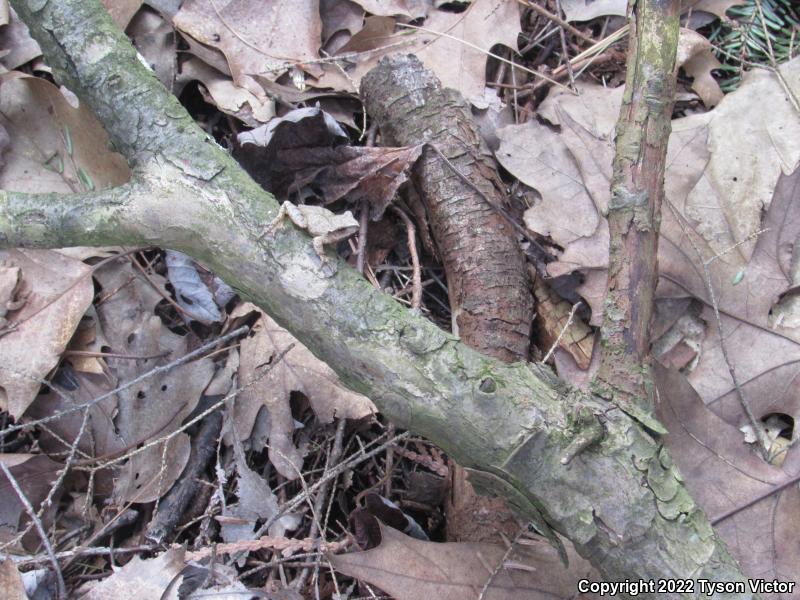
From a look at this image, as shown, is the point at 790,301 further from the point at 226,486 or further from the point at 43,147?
the point at 43,147

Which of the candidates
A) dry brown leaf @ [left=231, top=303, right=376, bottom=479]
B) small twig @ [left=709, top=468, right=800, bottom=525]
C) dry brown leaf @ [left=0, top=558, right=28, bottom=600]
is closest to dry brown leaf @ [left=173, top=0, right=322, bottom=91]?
dry brown leaf @ [left=231, top=303, right=376, bottom=479]

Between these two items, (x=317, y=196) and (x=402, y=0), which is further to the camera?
(x=402, y=0)

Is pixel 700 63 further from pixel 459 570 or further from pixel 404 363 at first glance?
pixel 459 570

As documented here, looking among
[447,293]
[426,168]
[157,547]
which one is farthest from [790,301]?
[157,547]

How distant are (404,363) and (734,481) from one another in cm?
91

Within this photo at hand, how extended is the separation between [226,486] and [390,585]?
0.61m

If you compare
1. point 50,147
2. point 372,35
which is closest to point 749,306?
point 372,35

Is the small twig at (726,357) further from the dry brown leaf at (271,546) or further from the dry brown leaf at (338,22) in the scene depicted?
the dry brown leaf at (338,22)

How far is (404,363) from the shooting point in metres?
1.32

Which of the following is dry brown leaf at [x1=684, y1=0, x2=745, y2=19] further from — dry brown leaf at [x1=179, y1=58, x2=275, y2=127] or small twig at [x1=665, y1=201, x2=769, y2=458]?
dry brown leaf at [x1=179, y1=58, x2=275, y2=127]

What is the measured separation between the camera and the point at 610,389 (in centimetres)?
141

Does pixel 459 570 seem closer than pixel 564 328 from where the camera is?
Yes

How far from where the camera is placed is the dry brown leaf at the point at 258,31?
2273 millimetres

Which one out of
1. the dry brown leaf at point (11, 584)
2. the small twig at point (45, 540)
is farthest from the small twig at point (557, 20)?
the dry brown leaf at point (11, 584)
